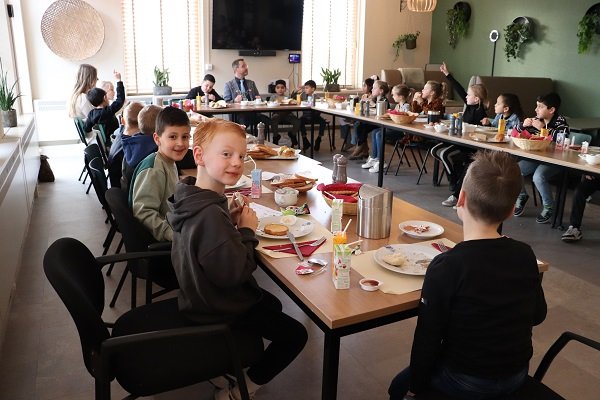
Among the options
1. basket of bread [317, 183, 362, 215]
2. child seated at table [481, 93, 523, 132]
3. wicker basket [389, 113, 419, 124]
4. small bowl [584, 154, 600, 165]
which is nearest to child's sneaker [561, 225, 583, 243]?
small bowl [584, 154, 600, 165]

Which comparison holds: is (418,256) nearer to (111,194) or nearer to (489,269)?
(489,269)

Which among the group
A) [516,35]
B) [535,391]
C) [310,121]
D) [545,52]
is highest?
[516,35]

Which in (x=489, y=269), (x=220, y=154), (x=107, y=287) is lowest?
(x=107, y=287)

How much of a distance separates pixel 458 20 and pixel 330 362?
30.6ft

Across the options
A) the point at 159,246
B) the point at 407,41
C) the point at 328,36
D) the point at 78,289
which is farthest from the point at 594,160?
the point at 407,41

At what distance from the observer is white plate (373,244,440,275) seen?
5.36 feet

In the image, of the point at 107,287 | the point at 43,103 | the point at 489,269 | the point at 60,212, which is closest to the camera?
the point at 489,269

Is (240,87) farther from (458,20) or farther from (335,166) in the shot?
(335,166)

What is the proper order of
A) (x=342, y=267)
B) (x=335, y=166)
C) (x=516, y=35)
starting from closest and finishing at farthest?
(x=342, y=267) → (x=335, y=166) → (x=516, y=35)

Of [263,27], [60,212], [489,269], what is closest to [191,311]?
[489,269]

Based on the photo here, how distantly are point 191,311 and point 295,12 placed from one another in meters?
8.36

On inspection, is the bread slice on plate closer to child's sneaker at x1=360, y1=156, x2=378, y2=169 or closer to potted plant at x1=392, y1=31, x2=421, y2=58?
child's sneaker at x1=360, y1=156, x2=378, y2=169

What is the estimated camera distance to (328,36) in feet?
31.9

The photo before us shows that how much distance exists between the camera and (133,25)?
26.3 feet
